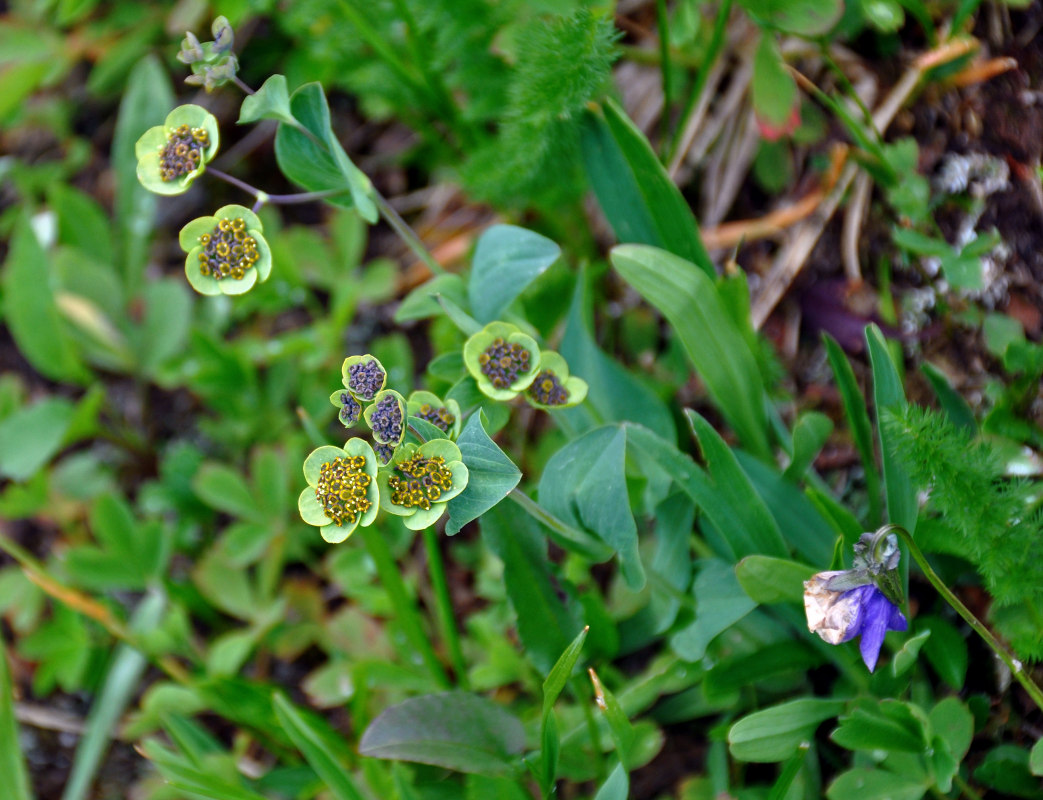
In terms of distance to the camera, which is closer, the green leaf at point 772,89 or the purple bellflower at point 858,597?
the purple bellflower at point 858,597

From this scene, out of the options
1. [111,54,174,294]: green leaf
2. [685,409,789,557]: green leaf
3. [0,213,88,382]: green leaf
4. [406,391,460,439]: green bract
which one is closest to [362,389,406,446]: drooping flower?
[406,391,460,439]: green bract

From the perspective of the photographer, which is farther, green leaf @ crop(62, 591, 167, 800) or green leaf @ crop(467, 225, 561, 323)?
green leaf @ crop(62, 591, 167, 800)

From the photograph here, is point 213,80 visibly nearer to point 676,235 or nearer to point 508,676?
point 676,235

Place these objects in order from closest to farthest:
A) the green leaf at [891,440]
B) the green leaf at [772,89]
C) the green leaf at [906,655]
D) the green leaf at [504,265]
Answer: the green leaf at [906,655], the green leaf at [891,440], the green leaf at [504,265], the green leaf at [772,89]

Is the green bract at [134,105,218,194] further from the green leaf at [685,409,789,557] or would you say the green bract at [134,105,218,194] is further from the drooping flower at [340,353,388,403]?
the green leaf at [685,409,789,557]

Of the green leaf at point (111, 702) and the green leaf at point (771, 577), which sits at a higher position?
the green leaf at point (771, 577)

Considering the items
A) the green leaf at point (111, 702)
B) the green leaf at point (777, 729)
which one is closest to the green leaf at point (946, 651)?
the green leaf at point (777, 729)

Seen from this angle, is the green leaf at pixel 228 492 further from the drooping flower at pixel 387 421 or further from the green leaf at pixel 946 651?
the green leaf at pixel 946 651
